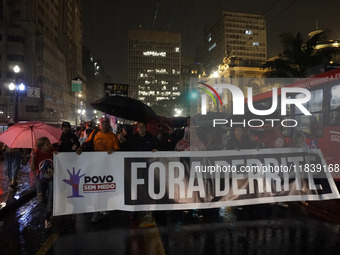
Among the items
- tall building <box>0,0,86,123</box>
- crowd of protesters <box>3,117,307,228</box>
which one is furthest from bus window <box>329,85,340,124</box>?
tall building <box>0,0,86,123</box>

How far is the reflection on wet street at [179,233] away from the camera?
163 inches

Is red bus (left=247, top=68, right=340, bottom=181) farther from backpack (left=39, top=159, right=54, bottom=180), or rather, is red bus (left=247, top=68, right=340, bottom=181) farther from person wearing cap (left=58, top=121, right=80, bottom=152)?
backpack (left=39, top=159, right=54, bottom=180)

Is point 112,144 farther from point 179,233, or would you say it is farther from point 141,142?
point 179,233

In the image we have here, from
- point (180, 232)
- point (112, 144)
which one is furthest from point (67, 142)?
point (180, 232)

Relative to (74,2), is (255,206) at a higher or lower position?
lower

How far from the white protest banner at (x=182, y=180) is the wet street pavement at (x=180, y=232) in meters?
0.33

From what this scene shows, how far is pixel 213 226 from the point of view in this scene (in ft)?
16.5

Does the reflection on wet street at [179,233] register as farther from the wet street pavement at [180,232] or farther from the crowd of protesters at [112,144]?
the crowd of protesters at [112,144]

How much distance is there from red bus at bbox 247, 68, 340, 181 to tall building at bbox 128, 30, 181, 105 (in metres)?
148

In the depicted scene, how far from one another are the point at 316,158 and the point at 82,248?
17.6 ft

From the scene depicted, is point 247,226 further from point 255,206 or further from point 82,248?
point 82,248

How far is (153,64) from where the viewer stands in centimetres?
16225

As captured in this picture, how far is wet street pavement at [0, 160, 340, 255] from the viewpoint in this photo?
4.15m

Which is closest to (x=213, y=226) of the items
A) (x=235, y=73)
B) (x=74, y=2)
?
(x=235, y=73)
